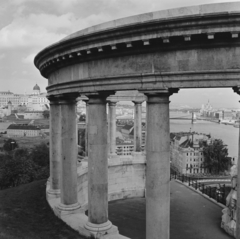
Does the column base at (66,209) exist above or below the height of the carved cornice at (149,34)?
below

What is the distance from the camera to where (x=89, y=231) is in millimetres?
18672

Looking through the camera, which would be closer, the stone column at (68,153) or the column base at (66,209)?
the column base at (66,209)

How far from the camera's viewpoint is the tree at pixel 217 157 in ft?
410

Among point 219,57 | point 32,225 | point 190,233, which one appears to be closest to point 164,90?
point 219,57

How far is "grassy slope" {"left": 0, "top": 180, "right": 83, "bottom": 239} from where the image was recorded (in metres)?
19.8

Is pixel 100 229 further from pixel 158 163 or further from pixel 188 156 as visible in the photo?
pixel 188 156

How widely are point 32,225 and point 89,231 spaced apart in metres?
5.73

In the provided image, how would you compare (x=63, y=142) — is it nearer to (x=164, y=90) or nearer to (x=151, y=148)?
(x=151, y=148)

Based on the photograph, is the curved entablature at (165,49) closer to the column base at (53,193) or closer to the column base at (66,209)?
the column base at (66,209)

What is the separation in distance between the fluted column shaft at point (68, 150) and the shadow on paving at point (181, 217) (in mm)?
7337

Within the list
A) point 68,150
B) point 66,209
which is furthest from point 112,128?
point 66,209

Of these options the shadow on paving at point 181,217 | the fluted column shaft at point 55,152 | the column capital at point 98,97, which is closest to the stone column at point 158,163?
the column capital at point 98,97

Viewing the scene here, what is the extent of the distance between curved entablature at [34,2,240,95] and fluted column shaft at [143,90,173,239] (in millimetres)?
1173

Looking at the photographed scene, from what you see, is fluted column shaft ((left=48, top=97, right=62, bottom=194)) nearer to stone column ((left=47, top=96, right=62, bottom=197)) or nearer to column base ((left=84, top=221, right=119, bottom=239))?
stone column ((left=47, top=96, right=62, bottom=197))
